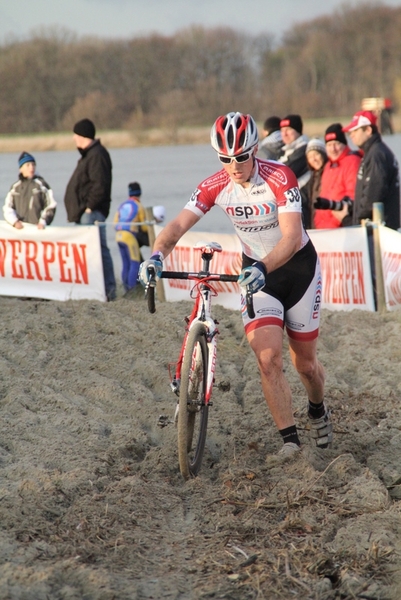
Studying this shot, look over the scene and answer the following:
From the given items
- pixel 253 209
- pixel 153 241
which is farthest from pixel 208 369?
pixel 153 241

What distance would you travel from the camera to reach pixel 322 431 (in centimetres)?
562

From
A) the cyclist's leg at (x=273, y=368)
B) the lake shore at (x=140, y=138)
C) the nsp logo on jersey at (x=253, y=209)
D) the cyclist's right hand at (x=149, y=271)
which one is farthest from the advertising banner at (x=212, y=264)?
the lake shore at (x=140, y=138)

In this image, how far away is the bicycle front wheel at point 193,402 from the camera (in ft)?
15.9

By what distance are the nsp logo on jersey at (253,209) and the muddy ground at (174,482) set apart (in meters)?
1.58

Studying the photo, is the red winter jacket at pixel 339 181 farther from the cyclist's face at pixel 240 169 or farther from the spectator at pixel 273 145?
the cyclist's face at pixel 240 169

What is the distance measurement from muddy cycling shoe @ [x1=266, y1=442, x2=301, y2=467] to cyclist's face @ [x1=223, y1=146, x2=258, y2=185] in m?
1.74

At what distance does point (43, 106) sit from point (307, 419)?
24180 millimetres

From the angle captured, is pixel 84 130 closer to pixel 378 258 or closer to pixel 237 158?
pixel 378 258

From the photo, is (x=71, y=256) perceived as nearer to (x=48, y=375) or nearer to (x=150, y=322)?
(x=150, y=322)

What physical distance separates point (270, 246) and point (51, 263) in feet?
17.6

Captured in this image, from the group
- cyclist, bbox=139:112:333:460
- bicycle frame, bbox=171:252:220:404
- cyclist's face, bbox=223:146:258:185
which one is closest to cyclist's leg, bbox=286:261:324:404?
cyclist, bbox=139:112:333:460

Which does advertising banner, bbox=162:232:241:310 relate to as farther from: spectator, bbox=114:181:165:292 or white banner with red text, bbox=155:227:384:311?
spectator, bbox=114:181:165:292

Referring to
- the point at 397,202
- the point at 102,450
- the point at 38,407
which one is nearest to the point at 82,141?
the point at 397,202

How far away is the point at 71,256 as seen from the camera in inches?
395
